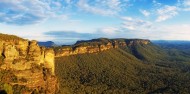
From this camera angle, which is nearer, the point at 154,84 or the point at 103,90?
the point at 103,90

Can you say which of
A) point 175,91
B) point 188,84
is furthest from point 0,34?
point 188,84

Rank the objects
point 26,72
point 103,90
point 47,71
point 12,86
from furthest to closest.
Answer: point 103,90 → point 47,71 → point 26,72 → point 12,86

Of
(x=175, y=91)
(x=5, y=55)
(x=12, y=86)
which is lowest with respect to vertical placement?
(x=175, y=91)

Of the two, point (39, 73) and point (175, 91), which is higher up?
point (39, 73)

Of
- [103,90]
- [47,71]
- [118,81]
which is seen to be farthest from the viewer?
[118,81]

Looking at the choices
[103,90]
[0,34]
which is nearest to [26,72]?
[0,34]

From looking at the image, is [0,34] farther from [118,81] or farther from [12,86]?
[118,81]
